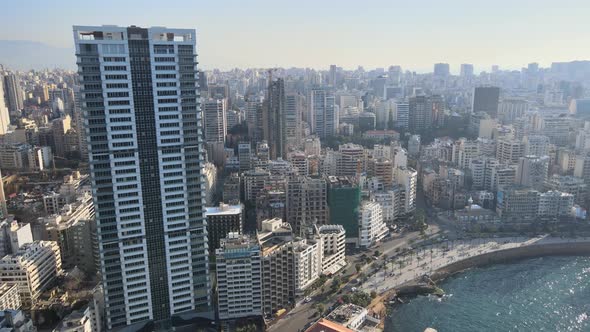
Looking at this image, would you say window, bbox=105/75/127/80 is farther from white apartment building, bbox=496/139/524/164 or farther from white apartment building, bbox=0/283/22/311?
white apartment building, bbox=496/139/524/164

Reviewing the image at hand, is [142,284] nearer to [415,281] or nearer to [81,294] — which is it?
[81,294]

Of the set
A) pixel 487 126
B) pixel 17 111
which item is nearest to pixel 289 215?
pixel 487 126

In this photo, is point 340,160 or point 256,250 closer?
point 256,250

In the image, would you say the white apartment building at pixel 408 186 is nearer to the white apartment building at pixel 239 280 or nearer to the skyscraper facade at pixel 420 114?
the white apartment building at pixel 239 280

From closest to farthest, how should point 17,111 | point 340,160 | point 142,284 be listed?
1. point 142,284
2. point 340,160
3. point 17,111

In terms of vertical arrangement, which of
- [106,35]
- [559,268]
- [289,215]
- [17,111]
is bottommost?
[559,268]

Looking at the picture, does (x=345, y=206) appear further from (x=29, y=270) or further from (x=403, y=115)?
(x=403, y=115)

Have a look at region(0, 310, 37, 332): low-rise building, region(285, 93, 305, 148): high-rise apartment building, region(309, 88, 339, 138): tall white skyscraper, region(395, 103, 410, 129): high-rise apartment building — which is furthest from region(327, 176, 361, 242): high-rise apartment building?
region(395, 103, 410, 129): high-rise apartment building
